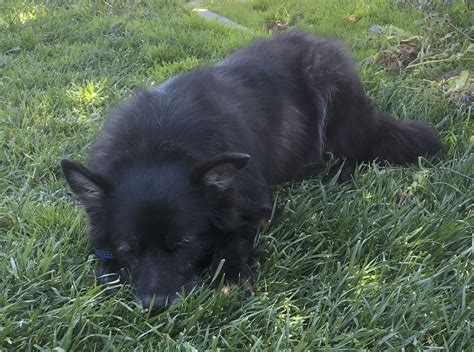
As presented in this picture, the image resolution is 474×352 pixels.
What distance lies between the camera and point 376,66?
4.96 m

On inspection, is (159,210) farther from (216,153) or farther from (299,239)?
(299,239)

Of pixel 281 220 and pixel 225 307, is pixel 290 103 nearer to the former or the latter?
pixel 281 220

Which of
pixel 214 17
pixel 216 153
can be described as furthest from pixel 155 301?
pixel 214 17

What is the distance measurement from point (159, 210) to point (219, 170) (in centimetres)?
34

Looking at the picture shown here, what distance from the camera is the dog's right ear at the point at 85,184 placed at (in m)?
2.40

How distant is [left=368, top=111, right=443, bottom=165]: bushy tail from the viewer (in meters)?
3.74

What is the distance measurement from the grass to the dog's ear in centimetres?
54

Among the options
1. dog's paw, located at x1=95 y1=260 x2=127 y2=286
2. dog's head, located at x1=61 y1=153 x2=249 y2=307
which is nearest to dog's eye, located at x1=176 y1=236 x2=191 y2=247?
dog's head, located at x1=61 y1=153 x2=249 y2=307

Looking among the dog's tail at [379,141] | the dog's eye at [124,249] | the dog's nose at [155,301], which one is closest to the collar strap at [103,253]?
the dog's eye at [124,249]

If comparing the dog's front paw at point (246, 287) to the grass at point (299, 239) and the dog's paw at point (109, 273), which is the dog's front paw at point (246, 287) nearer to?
the grass at point (299, 239)

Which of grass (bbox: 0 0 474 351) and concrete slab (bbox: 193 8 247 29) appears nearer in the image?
grass (bbox: 0 0 474 351)

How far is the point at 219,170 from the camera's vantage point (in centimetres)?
248

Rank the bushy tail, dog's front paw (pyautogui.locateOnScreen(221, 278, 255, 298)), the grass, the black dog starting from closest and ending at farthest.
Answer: the grass < the black dog < dog's front paw (pyautogui.locateOnScreen(221, 278, 255, 298)) < the bushy tail

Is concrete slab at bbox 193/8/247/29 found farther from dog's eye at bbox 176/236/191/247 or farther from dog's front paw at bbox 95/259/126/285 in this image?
dog's eye at bbox 176/236/191/247
